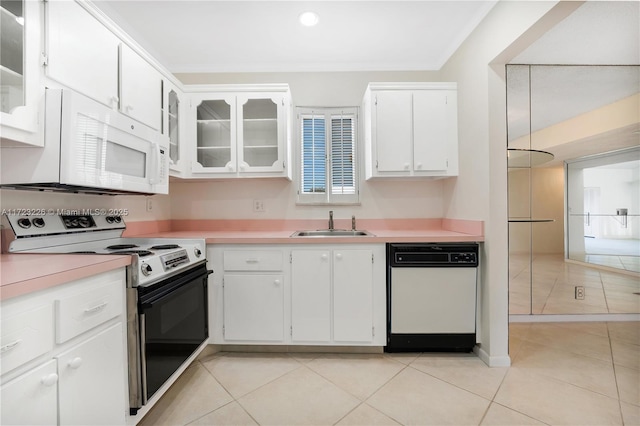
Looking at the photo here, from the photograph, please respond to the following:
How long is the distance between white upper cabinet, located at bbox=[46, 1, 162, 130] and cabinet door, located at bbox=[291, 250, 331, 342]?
1.45 m

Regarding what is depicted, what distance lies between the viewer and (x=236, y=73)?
2.62 m

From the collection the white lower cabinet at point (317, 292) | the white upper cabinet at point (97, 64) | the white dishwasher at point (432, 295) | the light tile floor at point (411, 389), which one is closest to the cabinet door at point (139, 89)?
the white upper cabinet at point (97, 64)

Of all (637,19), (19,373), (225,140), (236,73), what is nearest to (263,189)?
(225,140)

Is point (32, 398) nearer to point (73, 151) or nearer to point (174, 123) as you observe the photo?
point (73, 151)

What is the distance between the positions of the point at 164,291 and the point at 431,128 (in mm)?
2305

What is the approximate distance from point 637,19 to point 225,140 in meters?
3.29

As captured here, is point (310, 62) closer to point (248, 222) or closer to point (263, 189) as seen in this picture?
point (263, 189)

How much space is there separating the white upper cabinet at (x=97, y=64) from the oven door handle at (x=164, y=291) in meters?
1.07

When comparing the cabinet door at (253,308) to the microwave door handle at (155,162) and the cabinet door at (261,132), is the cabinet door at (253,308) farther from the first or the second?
the cabinet door at (261,132)

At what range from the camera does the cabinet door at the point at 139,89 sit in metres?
1.61

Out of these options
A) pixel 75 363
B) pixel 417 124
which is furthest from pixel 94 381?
pixel 417 124

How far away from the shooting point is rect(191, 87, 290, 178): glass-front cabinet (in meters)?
2.31

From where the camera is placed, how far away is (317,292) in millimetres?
1973

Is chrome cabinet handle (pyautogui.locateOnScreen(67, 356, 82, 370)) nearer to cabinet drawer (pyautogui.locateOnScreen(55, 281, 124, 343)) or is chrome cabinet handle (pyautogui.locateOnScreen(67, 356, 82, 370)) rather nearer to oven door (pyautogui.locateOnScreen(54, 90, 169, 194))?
cabinet drawer (pyautogui.locateOnScreen(55, 281, 124, 343))
